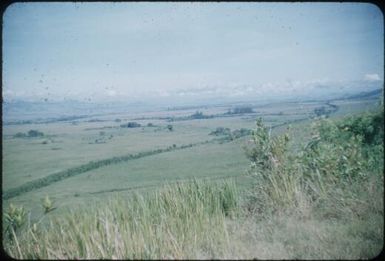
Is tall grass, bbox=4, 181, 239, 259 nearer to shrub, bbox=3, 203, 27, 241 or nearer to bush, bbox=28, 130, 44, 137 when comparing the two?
shrub, bbox=3, 203, 27, 241

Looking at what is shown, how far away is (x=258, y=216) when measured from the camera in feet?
19.4

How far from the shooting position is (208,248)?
473 centimetres

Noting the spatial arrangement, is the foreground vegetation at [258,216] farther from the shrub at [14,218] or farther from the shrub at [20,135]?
the shrub at [20,135]

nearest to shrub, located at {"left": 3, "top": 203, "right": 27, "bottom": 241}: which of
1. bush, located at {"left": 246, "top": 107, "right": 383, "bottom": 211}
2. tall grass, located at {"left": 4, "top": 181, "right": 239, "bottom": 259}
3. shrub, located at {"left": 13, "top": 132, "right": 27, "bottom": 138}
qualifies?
tall grass, located at {"left": 4, "top": 181, "right": 239, "bottom": 259}

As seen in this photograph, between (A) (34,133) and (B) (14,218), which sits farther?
(A) (34,133)

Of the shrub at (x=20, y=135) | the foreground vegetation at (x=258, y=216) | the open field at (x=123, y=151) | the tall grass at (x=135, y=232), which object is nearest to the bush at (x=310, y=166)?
→ the foreground vegetation at (x=258, y=216)

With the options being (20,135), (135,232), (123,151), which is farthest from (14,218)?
(20,135)

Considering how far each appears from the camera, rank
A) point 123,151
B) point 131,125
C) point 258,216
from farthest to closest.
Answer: point 131,125
point 123,151
point 258,216

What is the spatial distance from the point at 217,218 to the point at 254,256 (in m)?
1.10

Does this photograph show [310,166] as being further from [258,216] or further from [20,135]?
[20,135]

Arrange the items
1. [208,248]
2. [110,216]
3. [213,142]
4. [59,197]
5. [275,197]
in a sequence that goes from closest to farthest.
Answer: [208,248]
[110,216]
[275,197]
[59,197]
[213,142]

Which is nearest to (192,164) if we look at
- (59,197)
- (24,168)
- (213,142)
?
(213,142)

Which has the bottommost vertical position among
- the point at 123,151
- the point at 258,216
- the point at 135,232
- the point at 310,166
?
the point at 123,151

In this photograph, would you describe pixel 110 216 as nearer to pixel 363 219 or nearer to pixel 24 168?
pixel 363 219
